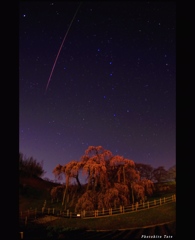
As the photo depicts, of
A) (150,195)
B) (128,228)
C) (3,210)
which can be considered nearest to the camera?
(3,210)

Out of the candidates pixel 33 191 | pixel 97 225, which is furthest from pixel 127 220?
pixel 33 191

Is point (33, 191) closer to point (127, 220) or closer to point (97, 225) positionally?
point (97, 225)

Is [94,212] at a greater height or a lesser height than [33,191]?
lesser

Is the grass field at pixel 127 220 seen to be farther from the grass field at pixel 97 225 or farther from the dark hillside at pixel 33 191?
the dark hillside at pixel 33 191

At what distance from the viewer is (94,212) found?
3961 millimetres

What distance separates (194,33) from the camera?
348 centimetres

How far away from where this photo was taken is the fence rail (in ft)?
12.3

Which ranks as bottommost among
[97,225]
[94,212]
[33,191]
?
[97,225]

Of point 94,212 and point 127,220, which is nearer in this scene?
point 127,220

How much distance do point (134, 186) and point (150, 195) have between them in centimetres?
26

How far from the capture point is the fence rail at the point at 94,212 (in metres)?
3.76

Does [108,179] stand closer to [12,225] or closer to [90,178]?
[90,178]

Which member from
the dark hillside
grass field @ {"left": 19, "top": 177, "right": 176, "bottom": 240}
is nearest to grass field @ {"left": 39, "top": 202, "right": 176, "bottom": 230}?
grass field @ {"left": 19, "top": 177, "right": 176, "bottom": 240}

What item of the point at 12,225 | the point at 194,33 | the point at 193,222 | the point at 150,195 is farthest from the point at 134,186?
the point at 194,33
